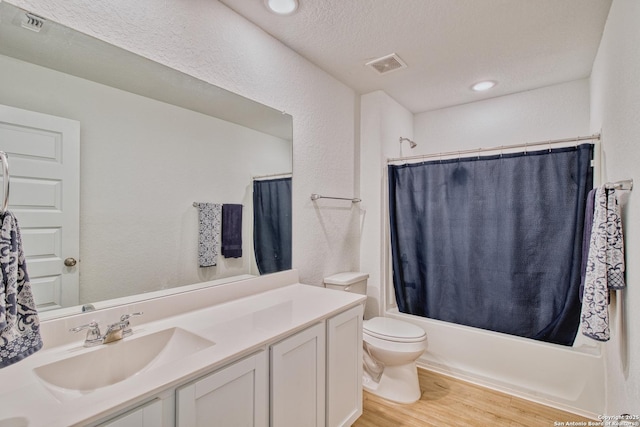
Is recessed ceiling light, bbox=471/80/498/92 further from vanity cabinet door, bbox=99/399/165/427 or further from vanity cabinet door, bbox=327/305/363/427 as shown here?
vanity cabinet door, bbox=99/399/165/427

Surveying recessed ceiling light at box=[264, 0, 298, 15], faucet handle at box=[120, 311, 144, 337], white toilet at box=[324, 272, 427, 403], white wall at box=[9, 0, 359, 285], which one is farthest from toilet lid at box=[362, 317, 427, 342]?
recessed ceiling light at box=[264, 0, 298, 15]

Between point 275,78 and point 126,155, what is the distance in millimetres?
1090

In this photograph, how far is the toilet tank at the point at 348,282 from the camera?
7.59ft

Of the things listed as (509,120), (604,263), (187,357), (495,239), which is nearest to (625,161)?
(604,263)

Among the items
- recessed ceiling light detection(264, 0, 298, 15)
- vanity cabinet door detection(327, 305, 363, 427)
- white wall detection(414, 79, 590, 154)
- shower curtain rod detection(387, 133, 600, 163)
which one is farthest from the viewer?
white wall detection(414, 79, 590, 154)

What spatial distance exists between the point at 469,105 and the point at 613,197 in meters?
1.98

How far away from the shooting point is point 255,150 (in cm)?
185

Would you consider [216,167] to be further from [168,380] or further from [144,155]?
[168,380]

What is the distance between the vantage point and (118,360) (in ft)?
3.54

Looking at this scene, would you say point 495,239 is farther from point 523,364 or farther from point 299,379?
point 299,379

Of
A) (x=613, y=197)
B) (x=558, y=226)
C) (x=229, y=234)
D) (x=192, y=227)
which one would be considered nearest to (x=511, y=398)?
(x=558, y=226)

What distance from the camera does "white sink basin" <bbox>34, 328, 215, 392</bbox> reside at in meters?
0.95

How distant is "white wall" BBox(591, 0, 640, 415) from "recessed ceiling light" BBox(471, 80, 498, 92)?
871 millimetres

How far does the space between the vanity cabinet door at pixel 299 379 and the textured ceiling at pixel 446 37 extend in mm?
1757
